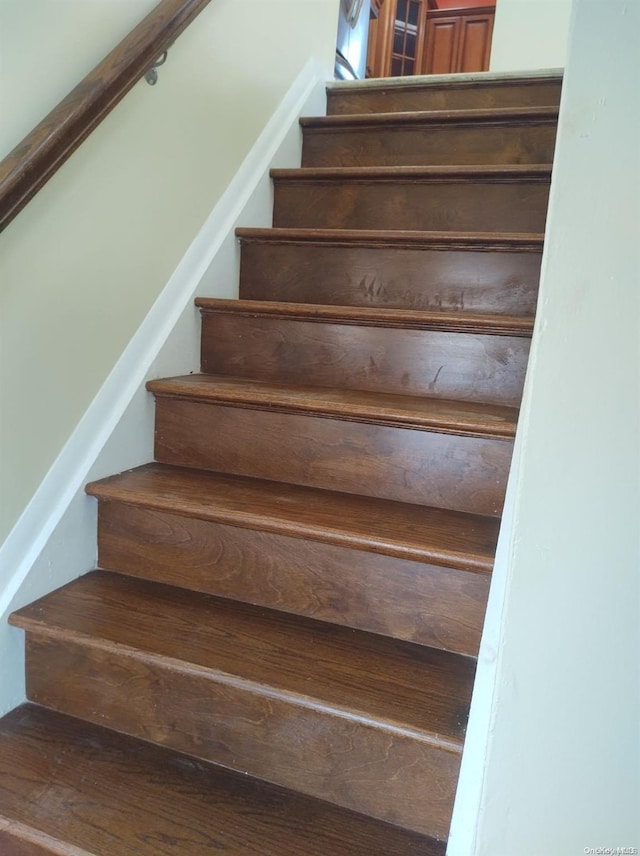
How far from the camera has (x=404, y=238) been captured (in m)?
1.39

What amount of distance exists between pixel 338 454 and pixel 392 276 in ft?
1.80

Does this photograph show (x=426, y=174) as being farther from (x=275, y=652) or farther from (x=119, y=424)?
(x=275, y=652)

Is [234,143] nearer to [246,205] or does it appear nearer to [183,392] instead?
[246,205]

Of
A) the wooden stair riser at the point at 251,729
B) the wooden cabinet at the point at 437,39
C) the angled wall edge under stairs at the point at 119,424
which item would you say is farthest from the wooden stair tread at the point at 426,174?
the wooden cabinet at the point at 437,39

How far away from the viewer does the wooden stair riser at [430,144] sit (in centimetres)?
167

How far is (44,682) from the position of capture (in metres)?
A: 0.98

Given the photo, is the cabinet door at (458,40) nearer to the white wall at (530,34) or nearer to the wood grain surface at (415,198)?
the white wall at (530,34)

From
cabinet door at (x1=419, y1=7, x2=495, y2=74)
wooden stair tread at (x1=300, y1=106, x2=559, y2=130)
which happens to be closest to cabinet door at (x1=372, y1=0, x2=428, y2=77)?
cabinet door at (x1=419, y1=7, x2=495, y2=74)

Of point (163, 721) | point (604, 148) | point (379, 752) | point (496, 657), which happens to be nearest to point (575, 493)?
point (496, 657)

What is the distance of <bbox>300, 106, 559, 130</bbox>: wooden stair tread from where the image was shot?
1.66m

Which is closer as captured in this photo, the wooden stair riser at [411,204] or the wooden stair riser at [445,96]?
the wooden stair riser at [411,204]

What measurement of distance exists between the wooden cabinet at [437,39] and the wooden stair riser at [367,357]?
4052 mm

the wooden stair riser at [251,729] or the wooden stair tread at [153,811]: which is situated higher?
the wooden stair riser at [251,729]

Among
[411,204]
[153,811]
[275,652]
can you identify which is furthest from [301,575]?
[411,204]
